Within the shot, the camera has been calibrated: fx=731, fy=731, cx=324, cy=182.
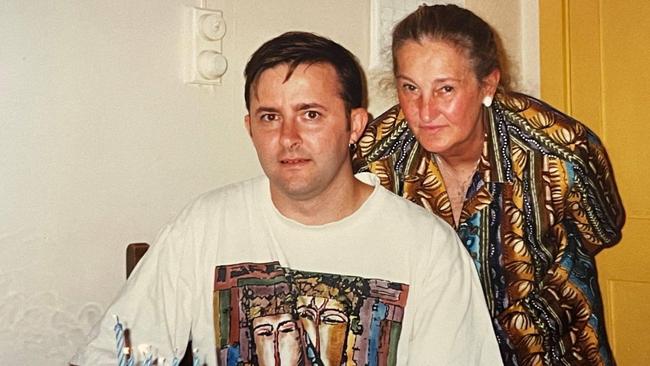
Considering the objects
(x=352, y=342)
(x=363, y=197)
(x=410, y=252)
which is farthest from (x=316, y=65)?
(x=352, y=342)

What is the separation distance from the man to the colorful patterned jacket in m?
0.20

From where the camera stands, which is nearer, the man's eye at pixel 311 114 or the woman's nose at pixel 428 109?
the man's eye at pixel 311 114

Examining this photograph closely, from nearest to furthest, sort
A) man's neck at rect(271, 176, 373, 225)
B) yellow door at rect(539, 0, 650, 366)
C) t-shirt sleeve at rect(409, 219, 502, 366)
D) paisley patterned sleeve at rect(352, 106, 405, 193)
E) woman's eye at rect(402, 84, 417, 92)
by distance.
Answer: t-shirt sleeve at rect(409, 219, 502, 366)
man's neck at rect(271, 176, 373, 225)
woman's eye at rect(402, 84, 417, 92)
paisley patterned sleeve at rect(352, 106, 405, 193)
yellow door at rect(539, 0, 650, 366)

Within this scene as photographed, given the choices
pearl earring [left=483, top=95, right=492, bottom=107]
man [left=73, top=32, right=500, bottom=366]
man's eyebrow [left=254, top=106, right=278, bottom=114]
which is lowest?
man [left=73, top=32, right=500, bottom=366]

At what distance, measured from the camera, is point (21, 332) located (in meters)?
1.36

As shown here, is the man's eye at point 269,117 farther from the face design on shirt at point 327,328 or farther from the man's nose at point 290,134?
the face design on shirt at point 327,328

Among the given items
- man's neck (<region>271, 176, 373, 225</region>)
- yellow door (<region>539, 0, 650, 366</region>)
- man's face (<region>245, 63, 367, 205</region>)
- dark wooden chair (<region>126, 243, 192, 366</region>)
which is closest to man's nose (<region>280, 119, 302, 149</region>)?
man's face (<region>245, 63, 367, 205</region>)

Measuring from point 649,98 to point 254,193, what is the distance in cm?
130

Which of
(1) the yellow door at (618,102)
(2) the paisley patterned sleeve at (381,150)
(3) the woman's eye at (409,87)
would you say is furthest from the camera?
(1) the yellow door at (618,102)

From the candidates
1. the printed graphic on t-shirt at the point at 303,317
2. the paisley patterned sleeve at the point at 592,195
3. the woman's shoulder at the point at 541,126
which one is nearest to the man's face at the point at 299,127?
the printed graphic on t-shirt at the point at 303,317

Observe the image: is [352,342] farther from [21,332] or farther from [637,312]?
[637,312]

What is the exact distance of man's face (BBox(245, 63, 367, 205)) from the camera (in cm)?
122

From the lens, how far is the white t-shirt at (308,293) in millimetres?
1200

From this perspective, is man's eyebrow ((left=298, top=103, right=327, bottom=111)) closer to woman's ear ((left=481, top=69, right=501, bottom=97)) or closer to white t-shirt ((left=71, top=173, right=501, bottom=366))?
white t-shirt ((left=71, top=173, right=501, bottom=366))
